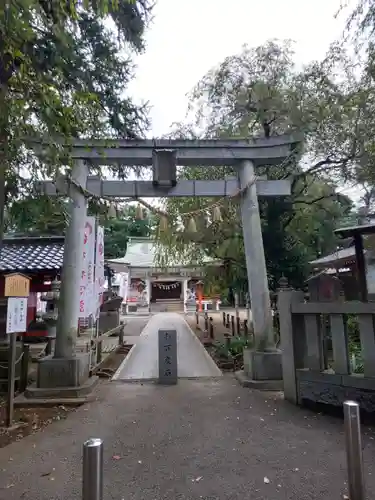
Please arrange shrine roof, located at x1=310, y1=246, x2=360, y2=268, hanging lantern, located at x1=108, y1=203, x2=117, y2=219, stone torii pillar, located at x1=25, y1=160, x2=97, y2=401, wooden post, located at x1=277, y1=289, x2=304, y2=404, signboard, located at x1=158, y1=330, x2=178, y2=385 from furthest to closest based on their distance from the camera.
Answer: shrine roof, located at x1=310, y1=246, x2=360, y2=268
hanging lantern, located at x1=108, y1=203, x2=117, y2=219
signboard, located at x1=158, y1=330, x2=178, y2=385
stone torii pillar, located at x1=25, y1=160, x2=97, y2=401
wooden post, located at x1=277, y1=289, x2=304, y2=404

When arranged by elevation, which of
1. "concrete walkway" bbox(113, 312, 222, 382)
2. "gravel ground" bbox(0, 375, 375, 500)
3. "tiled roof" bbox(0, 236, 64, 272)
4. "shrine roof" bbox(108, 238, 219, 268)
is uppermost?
"shrine roof" bbox(108, 238, 219, 268)

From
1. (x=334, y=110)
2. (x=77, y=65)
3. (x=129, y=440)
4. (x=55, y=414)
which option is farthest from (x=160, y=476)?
(x=334, y=110)

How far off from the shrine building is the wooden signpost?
23018 mm

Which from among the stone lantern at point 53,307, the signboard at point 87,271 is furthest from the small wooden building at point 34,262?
the signboard at point 87,271

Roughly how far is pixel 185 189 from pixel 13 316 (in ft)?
13.3

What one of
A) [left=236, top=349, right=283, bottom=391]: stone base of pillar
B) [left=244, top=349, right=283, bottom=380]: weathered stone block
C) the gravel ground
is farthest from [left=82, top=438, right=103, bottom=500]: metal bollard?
[left=244, top=349, right=283, bottom=380]: weathered stone block

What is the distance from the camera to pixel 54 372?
6270 millimetres

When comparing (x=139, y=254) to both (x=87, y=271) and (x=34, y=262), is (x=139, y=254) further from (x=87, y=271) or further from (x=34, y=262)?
(x=87, y=271)

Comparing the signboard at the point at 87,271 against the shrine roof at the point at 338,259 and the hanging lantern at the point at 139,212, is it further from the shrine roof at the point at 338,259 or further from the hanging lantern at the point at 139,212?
the shrine roof at the point at 338,259

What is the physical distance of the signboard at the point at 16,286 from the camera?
5.27 metres

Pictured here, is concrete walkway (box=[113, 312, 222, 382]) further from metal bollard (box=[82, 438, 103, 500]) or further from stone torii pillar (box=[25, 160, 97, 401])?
metal bollard (box=[82, 438, 103, 500])

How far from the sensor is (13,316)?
5.04m

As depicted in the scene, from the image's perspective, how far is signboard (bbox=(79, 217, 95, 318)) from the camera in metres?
6.87

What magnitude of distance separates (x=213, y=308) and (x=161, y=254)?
728 inches
